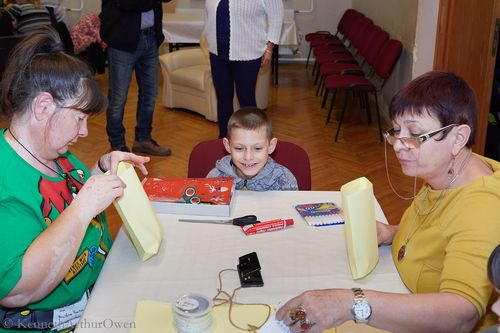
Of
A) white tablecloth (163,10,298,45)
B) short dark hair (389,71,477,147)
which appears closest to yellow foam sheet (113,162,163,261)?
short dark hair (389,71,477,147)

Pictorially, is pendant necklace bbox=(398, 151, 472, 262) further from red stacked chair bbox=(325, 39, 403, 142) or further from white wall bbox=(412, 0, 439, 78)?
red stacked chair bbox=(325, 39, 403, 142)

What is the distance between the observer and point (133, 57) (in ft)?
13.8

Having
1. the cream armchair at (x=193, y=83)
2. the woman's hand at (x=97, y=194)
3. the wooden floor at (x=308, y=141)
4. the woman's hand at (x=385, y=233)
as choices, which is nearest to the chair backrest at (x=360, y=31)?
the wooden floor at (x=308, y=141)

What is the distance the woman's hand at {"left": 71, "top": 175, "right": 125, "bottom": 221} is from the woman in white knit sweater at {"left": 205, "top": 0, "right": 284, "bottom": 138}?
102 inches

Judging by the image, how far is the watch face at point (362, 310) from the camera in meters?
1.28

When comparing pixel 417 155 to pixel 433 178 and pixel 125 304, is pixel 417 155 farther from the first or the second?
pixel 125 304

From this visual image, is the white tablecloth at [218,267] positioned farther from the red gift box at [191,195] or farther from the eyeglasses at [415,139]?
the eyeglasses at [415,139]

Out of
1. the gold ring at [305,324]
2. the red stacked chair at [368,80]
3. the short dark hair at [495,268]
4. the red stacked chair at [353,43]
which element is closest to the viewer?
the short dark hair at [495,268]

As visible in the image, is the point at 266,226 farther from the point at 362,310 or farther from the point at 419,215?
the point at 362,310

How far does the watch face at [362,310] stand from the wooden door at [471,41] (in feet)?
9.42

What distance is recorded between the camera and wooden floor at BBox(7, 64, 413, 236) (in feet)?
13.5

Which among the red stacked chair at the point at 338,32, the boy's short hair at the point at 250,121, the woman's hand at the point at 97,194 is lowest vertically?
the red stacked chair at the point at 338,32

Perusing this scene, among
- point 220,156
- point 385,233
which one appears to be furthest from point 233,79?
point 385,233

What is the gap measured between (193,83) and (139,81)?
1234 mm
